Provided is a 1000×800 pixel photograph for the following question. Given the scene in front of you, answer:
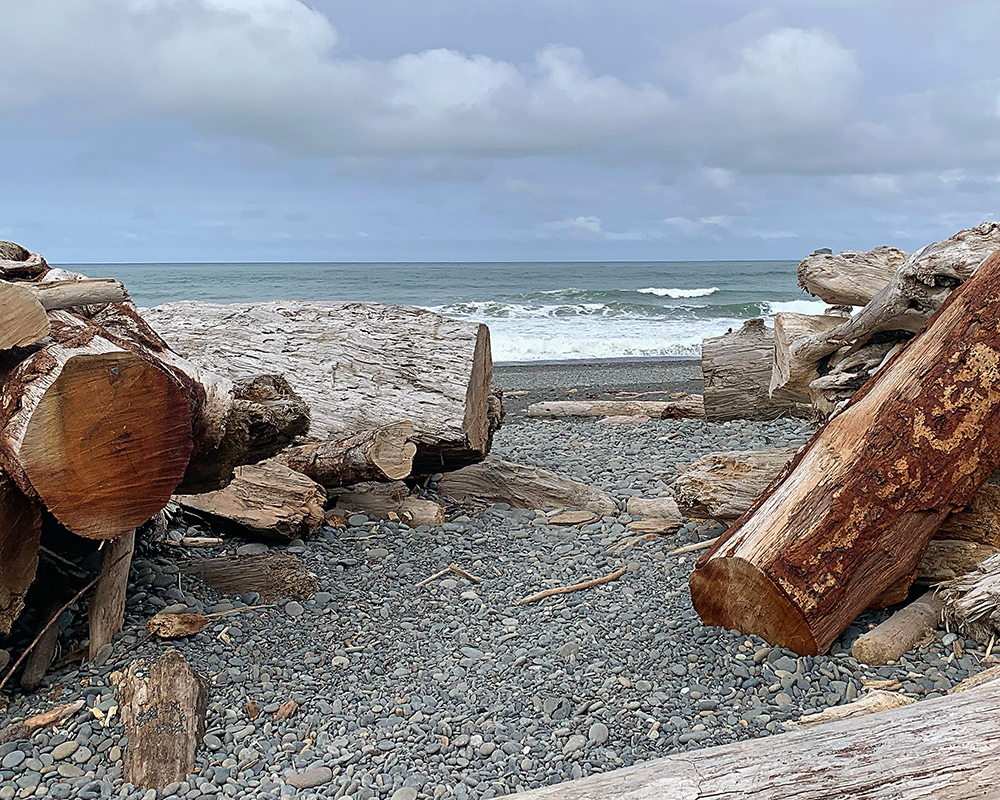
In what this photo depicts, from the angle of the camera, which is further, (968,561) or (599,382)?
(599,382)

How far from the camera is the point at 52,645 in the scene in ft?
11.2

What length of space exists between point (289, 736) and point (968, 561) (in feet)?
9.26

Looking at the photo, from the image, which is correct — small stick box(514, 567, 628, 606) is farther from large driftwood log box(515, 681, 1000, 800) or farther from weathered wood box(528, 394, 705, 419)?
weathered wood box(528, 394, 705, 419)

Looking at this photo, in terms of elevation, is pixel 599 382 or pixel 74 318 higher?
→ pixel 74 318

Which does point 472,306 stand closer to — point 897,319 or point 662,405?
point 662,405

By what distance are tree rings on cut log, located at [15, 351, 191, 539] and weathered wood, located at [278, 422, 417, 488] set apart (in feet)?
6.75

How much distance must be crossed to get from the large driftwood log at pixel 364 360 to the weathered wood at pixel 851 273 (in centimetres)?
241

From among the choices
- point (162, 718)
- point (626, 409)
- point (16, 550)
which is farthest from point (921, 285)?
point (626, 409)

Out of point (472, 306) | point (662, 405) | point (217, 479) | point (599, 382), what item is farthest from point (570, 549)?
point (472, 306)

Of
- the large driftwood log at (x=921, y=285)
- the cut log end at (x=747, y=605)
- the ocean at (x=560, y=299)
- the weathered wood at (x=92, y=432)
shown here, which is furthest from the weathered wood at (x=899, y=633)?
the ocean at (x=560, y=299)

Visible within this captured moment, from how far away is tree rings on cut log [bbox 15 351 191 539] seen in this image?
270cm

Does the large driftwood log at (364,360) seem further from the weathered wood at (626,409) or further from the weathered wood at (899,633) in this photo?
the weathered wood at (626,409)

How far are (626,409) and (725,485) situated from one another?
17.8 ft

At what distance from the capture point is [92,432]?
2771 mm
